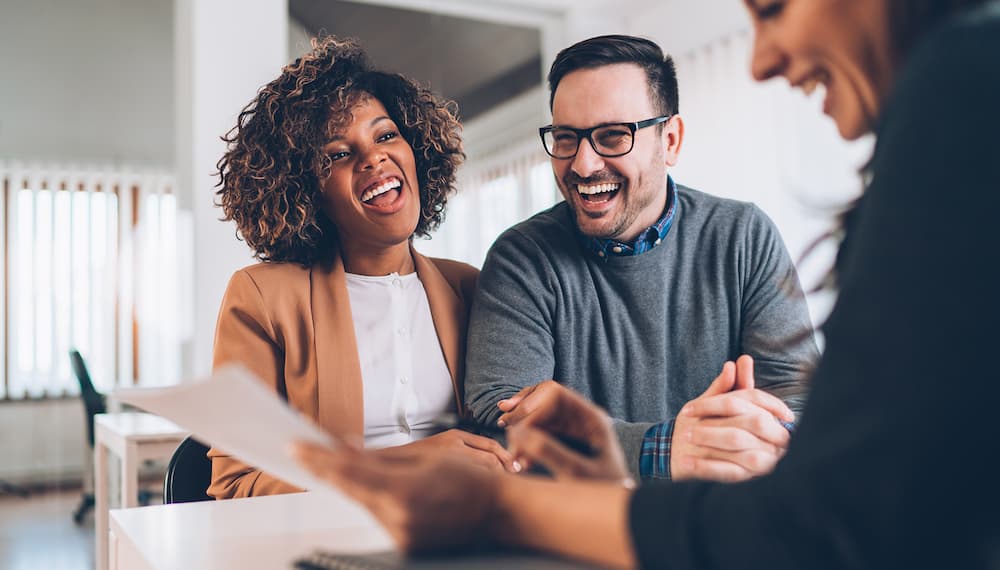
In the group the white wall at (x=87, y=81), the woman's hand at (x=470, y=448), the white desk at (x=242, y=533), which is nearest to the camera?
the white desk at (x=242, y=533)

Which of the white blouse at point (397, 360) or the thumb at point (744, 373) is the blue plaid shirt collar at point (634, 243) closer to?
the white blouse at point (397, 360)

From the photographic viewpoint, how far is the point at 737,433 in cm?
103

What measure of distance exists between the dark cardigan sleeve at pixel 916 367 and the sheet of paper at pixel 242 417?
26 centimetres

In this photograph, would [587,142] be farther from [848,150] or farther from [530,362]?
[848,150]

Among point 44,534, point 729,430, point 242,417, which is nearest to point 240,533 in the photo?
point 242,417

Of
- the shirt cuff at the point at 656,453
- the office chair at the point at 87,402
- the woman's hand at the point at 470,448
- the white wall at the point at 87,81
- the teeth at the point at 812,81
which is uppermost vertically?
the white wall at the point at 87,81

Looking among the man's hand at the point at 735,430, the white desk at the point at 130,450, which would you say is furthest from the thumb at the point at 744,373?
the white desk at the point at 130,450

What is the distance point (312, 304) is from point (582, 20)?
3301mm

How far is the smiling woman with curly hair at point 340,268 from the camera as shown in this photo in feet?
4.96

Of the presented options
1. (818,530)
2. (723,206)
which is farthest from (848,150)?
(818,530)

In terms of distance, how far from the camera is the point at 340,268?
5.38ft

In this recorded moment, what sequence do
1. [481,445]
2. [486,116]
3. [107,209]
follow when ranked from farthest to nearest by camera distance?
1. [107,209]
2. [486,116]
3. [481,445]

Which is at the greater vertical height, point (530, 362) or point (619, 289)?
point (619, 289)

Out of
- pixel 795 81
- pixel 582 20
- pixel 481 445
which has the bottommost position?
pixel 481 445
